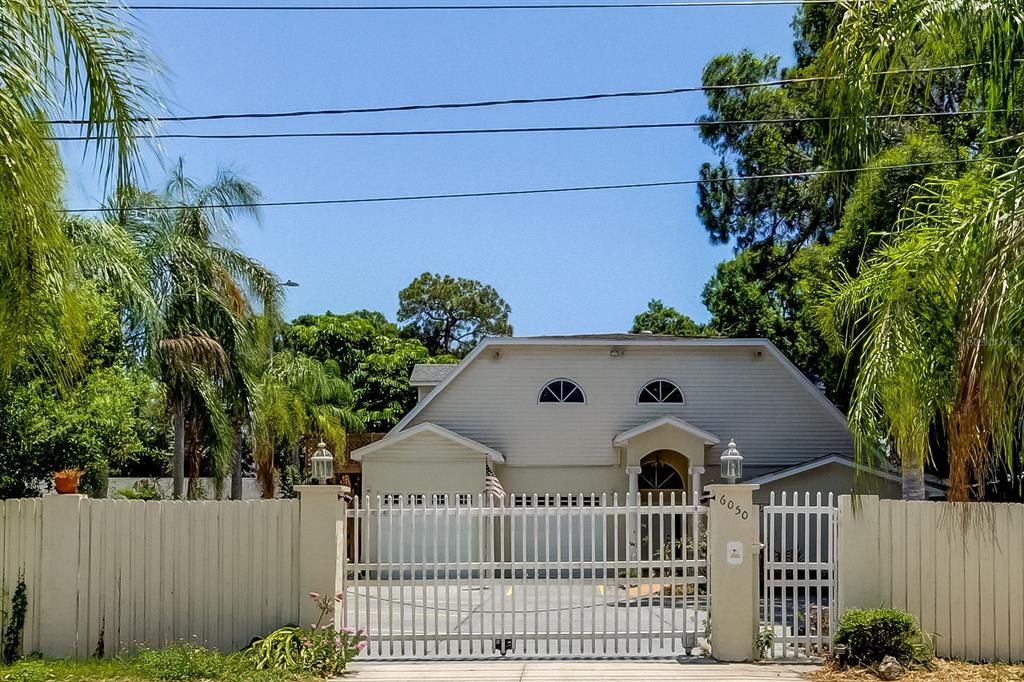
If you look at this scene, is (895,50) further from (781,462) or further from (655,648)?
(781,462)

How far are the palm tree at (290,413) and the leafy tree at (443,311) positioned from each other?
22621 millimetres

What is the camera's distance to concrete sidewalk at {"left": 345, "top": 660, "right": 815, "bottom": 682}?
432 inches

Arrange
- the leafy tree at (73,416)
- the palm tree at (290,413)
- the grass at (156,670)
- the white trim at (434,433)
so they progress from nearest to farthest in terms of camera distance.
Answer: the grass at (156,670) → the leafy tree at (73,416) → the white trim at (434,433) → the palm tree at (290,413)

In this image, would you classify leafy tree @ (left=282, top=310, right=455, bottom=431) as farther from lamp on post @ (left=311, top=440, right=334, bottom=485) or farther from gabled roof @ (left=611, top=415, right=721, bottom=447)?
lamp on post @ (left=311, top=440, right=334, bottom=485)

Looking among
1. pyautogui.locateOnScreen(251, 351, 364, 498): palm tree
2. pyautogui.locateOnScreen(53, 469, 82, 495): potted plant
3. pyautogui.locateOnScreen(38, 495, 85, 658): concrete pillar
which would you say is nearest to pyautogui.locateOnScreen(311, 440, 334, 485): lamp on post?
pyautogui.locateOnScreen(38, 495, 85, 658): concrete pillar

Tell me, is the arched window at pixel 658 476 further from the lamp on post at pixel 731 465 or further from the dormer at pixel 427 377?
the lamp on post at pixel 731 465

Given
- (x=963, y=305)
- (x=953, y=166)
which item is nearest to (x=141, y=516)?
(x=963, y=305)

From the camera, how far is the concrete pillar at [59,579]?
11711mm

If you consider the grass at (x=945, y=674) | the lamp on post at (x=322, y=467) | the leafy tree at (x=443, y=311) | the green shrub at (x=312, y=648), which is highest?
the leafy tree at (x=443, y=311)

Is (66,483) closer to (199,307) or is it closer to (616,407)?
A: (199,307)

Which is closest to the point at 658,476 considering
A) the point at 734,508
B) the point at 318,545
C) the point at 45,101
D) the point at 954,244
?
the point at 734,508

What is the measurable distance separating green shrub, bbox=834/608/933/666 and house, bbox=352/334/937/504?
1517 cm

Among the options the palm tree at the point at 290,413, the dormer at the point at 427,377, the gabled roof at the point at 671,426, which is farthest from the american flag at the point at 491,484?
the dormer at the point at 427,377

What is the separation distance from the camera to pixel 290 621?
38.9ft
